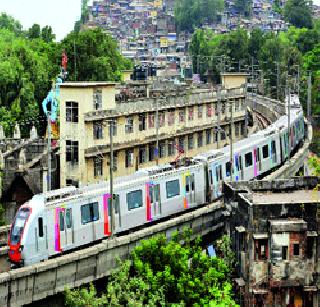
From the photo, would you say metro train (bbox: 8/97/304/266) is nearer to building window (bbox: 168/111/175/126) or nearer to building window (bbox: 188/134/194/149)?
building window (bbox: 168/111/175/126)

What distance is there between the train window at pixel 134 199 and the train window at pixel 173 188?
1912 millimetres

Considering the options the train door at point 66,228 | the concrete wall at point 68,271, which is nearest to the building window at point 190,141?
the concrete wall at point 68,271

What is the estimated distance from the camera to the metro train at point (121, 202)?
27158mm

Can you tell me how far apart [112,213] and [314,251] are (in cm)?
685

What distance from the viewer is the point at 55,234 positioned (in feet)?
92.3

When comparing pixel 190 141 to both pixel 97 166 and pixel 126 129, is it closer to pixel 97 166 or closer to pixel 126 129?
pixel 126 129

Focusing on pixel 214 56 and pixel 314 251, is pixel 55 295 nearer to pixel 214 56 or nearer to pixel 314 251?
pixel 314 251

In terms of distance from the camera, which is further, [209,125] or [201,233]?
[209,125]

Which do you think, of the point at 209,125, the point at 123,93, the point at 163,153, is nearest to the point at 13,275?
the point at 163,153

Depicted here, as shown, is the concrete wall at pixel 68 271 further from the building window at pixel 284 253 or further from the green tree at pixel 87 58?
the green tree at pixel 87 58

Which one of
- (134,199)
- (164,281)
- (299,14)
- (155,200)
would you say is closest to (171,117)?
(155,200)

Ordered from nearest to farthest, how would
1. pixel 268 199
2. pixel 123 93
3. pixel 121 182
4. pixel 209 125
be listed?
1. pixel 268 199
2. pixel 121 182
3. pixel 209 125
4. pixel 123 93

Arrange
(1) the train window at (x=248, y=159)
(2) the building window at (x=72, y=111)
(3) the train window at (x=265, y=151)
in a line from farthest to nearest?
1. (3) the train window at (x=265, y=151)
2. (2) the building window at (x=72, y=111)
3. (1) the train window at (x=248, y=159)

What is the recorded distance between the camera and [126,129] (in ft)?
153
